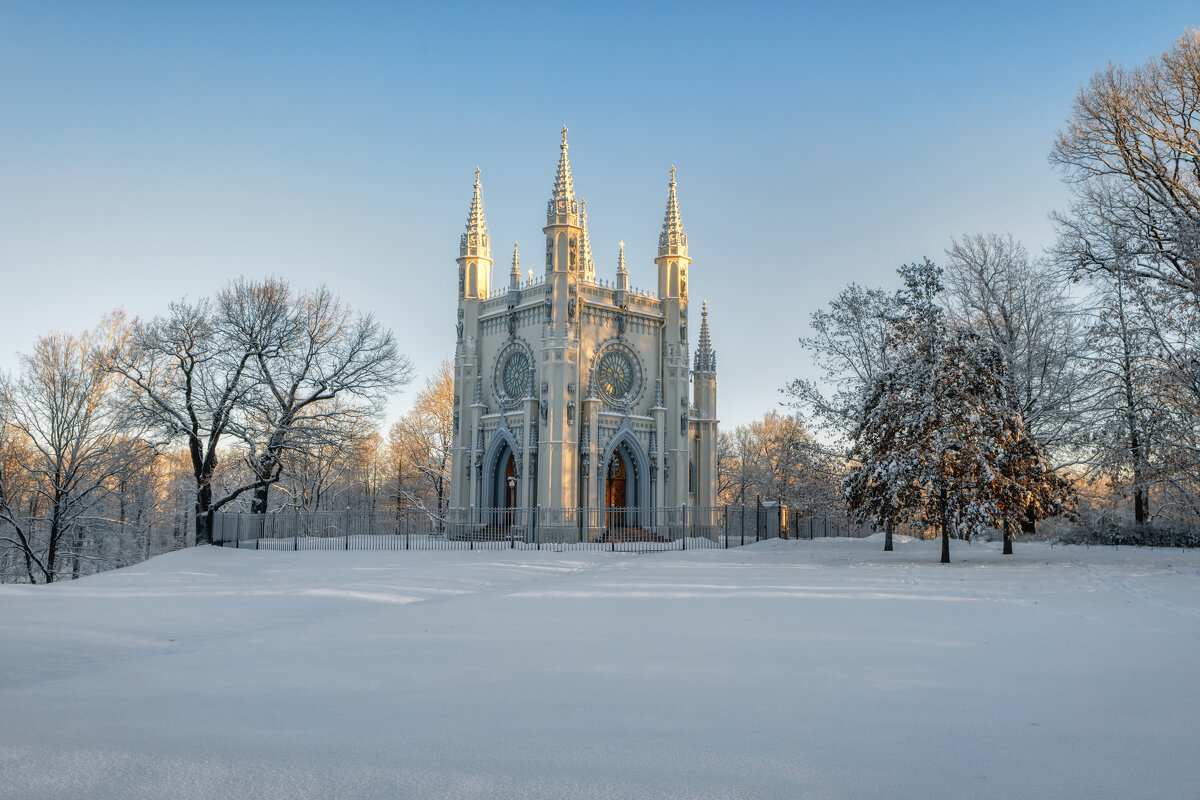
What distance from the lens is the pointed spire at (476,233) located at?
4184cm

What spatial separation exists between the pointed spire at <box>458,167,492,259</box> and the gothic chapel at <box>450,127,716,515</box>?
0.05 meters

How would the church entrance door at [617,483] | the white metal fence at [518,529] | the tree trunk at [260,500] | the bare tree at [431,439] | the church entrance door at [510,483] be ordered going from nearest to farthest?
the white metal fence at [518,529] → the tree trunk at [260,500] → the church entrance door at [510,483] → the church entrance door at [617,483] → the bare tree at [431,439]

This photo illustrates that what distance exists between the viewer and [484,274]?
138 ft

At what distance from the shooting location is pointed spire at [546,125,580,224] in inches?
1489

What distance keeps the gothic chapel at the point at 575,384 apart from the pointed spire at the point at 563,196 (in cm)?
6

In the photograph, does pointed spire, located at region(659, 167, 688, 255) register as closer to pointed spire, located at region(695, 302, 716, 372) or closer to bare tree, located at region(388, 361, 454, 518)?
pointed spire, located at region(695, 302, 716, 372)

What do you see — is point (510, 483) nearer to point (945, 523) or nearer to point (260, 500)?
point (260, 500)

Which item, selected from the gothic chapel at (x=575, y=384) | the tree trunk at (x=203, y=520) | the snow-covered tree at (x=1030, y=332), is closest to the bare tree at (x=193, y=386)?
the tree trunk at (x=203, y=520)

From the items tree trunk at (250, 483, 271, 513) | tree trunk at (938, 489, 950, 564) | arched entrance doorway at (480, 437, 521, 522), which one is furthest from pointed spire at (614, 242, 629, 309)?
tree trunk at (938, 489, 950, 564)

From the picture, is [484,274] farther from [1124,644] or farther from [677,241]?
[1124,644]

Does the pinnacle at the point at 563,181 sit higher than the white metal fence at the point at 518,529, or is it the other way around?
the pinnacle at the point at 563,181

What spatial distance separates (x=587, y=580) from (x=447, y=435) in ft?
123

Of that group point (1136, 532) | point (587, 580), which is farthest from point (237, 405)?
point (1136, 532)

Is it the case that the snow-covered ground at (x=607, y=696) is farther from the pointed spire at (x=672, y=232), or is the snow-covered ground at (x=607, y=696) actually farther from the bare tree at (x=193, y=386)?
the pointed spire at (x=672, y=232)
